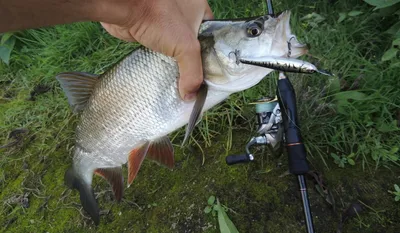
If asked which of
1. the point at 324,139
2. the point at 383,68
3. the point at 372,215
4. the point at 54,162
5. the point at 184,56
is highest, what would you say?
the point at 184,56

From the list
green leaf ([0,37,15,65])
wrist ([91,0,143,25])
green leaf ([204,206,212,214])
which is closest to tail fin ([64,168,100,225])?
green leaf ([204,206,212,214])

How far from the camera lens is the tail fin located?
7.06ft

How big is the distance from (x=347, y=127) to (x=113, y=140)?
1435 mm

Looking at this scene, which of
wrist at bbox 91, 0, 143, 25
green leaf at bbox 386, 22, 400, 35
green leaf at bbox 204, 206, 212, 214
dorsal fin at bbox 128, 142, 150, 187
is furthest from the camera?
A: green leaf at bbox 386, 22, 400, 35

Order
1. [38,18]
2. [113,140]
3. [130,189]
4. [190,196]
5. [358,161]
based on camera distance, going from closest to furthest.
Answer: [38,18] < [113,140] < [358,161] < [190,196] < [130,189]

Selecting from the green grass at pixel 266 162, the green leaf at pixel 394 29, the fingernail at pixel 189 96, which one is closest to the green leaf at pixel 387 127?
the green grass at pixel 266 162

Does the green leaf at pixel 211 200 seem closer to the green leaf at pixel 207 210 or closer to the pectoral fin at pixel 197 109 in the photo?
the green leaf at pixel 207 210

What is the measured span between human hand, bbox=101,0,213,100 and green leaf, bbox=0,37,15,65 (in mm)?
2649

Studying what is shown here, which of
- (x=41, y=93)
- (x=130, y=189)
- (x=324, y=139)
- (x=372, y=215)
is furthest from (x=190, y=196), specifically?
(x=41, y=93)

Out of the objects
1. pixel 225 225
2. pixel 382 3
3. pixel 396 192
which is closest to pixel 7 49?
pixel 225 225

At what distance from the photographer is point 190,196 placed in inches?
91.8

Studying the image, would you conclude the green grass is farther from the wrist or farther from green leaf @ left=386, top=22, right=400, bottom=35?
the wrist

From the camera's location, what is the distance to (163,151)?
1.96 meters

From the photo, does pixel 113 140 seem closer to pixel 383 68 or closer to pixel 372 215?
pixel 372 215
